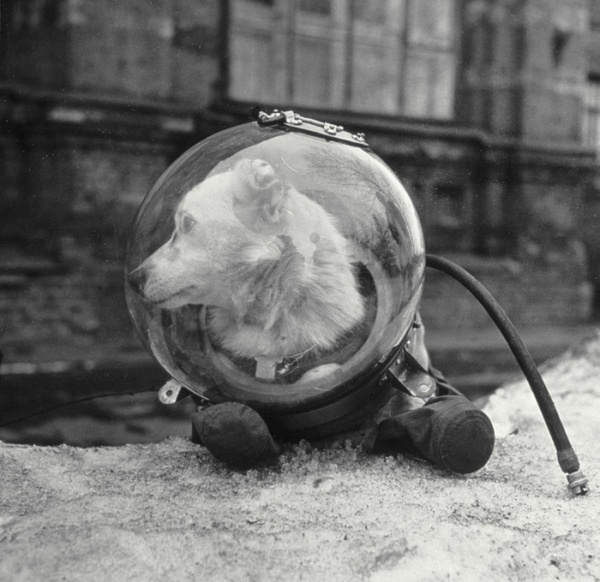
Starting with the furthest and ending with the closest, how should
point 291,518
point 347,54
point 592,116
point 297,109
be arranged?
point 592,116
point 347,54
point 297,109
point 291,518

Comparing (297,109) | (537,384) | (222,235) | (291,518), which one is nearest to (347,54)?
(297,109)

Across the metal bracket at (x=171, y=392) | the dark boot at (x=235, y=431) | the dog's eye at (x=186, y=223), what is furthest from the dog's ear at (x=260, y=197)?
the metal bracket at (x=171, y=392)

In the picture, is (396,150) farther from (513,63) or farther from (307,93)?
(513,63)

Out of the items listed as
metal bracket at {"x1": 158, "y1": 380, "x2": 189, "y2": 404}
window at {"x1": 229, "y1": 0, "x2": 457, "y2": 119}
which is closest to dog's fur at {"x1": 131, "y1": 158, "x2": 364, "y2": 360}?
metal bracket at {"x1": 158, "y1": 380, "x2": 189, "y2": 404}

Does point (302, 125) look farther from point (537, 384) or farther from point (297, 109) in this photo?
point (297, 109)

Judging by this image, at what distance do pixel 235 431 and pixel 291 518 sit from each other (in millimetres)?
275

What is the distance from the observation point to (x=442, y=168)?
293 inches

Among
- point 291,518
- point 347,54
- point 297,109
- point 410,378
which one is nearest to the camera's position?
point 291,518

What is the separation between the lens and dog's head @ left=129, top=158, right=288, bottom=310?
1.76 metres

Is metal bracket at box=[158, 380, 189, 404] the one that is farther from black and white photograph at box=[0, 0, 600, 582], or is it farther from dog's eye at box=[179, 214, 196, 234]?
dog's eye at box=[179, 214, 196, 234]

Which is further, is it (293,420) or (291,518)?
(293,420)

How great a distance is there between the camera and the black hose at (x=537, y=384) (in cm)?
191

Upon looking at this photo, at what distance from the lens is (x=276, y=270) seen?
5.77 ft

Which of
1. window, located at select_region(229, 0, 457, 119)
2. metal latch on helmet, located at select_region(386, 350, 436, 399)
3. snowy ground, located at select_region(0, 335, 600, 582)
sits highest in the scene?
window, located at select_region(229, 0, 457, 119)
